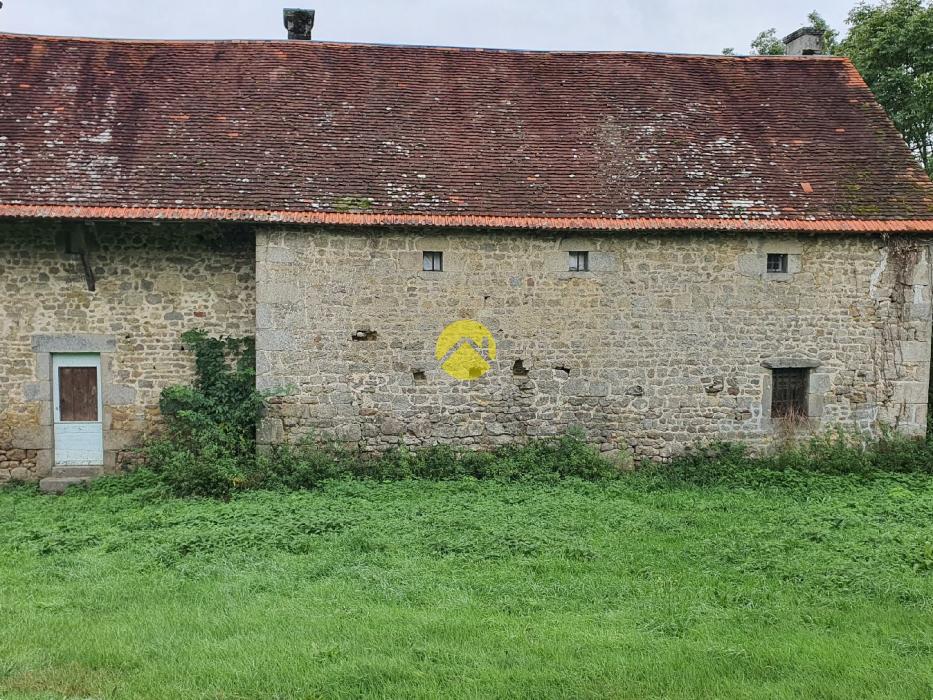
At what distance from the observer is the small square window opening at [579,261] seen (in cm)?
1061

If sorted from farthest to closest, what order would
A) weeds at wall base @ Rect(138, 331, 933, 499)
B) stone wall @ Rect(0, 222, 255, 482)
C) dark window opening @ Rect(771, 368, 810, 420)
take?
dark window opening @ Rect(771, 368, 810, 420)
stone wall @ Rect(0, 222, 255, 482)
weeds at wall base @ Rect(138, 331, 933, 499)

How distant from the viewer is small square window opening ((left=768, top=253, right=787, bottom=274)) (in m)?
10.8

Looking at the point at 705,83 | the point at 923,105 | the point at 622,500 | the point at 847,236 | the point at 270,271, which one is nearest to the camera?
the point at 622,500

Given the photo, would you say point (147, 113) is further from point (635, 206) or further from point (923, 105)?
point (923, 105)

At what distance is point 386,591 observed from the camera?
6.01 meters

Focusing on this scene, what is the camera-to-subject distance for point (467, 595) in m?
5.95

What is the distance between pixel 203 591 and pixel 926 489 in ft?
28.2

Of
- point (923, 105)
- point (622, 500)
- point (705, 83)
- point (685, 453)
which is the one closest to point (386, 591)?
point (622, 500)

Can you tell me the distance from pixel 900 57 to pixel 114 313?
16.8 metres

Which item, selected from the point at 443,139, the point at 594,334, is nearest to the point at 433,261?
the point at 443,139

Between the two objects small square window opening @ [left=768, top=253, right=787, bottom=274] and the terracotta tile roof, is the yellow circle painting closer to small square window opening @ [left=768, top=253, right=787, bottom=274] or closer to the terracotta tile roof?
the terracotta tile roof

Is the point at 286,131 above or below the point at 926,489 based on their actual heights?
above

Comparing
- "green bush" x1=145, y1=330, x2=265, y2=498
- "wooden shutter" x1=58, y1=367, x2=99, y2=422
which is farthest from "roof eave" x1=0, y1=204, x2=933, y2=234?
"wooden shutter" x1=58, y1=367, x2=99, y2=422

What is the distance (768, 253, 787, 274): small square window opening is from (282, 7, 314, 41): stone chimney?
8798 mm
